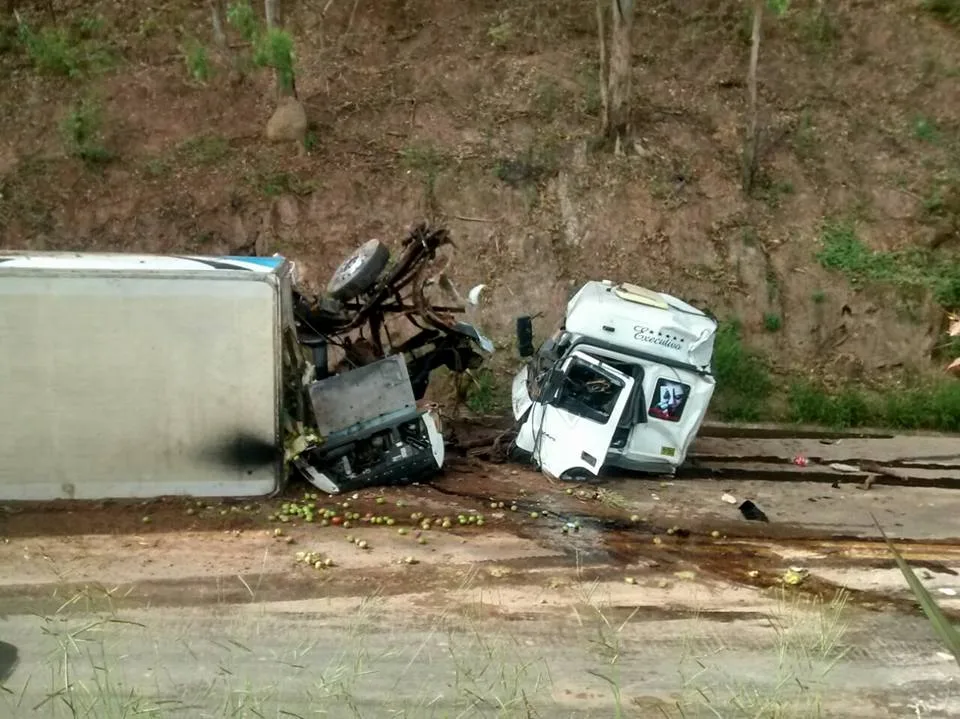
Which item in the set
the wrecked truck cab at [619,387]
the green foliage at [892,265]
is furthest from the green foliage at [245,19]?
the green foliage at [892,265]

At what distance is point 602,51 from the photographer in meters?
15.4

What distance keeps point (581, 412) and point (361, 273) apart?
2.54m

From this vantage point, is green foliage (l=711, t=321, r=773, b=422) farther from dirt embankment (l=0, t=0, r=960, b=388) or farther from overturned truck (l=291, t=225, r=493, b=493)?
overturned truck (l=291, t=225, r=493, b=493)

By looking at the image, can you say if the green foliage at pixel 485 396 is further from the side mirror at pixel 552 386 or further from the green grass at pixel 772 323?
the green grass at pixel 772 323

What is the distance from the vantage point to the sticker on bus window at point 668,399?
919 cm

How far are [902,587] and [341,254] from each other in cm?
991

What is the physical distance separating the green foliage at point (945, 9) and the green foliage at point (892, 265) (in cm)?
545

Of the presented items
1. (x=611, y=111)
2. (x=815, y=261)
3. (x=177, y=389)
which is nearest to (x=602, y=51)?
(x=611, y=111)

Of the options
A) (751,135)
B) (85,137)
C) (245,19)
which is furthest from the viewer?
(751,135)

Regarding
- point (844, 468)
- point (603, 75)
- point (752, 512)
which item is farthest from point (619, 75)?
point (752, 512)

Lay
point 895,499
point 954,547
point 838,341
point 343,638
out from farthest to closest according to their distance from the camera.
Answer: point 838,341, point 895,499, point 954,547, point 343,638

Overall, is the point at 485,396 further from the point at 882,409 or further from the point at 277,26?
the point at 277,26

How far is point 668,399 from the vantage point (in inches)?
363

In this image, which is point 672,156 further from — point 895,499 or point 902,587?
point 902,587
